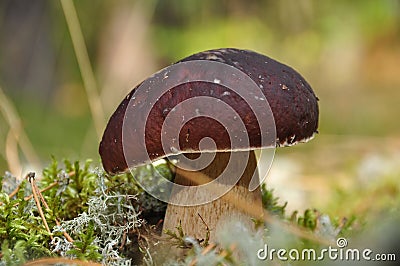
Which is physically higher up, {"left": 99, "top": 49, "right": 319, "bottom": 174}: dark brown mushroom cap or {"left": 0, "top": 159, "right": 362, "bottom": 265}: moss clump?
{"left": 99, "top": 49, "right": 319, "bottom": 174}: dark brown mushroom cap

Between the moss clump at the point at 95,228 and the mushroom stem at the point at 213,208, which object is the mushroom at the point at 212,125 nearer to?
the mushroom stem at the point at 213,208

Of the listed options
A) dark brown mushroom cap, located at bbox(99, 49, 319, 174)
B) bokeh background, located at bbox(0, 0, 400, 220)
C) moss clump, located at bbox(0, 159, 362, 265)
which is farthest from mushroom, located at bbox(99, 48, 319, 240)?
bokeh background, located at bbox(0, 0, 400, 220)

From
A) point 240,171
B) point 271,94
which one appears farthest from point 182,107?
point 240,171

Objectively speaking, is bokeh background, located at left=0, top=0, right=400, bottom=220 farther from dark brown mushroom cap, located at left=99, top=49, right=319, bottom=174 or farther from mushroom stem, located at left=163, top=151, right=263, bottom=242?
dark brown mushroom cap, located at left=99, top=49, right=319, bottom=174

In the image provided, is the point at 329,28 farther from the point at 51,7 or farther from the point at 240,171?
the point at 240,171

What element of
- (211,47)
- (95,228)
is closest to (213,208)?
(95,228)

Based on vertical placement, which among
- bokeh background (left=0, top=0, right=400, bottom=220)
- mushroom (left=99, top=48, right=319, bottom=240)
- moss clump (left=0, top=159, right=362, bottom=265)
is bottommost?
moss clump (left=0, top=159, right=362, bottom=265)

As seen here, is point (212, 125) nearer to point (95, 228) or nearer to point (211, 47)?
point (95, 228)

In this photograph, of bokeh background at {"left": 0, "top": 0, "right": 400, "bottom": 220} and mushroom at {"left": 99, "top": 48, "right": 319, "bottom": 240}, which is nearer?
mushroom at {"left": 99, "top": 48, "right": 319, "bottom": 240}

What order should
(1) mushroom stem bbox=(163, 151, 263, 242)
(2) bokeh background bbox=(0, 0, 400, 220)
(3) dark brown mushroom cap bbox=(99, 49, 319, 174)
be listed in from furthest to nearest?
(2) bokeh background bbox=(0, 0, 400, 220) < (1) mushroom stem bbox=(163, 151, 263, 242) < (3) dark brown mushroom cap bbox=(99, 49, 319, 174)
